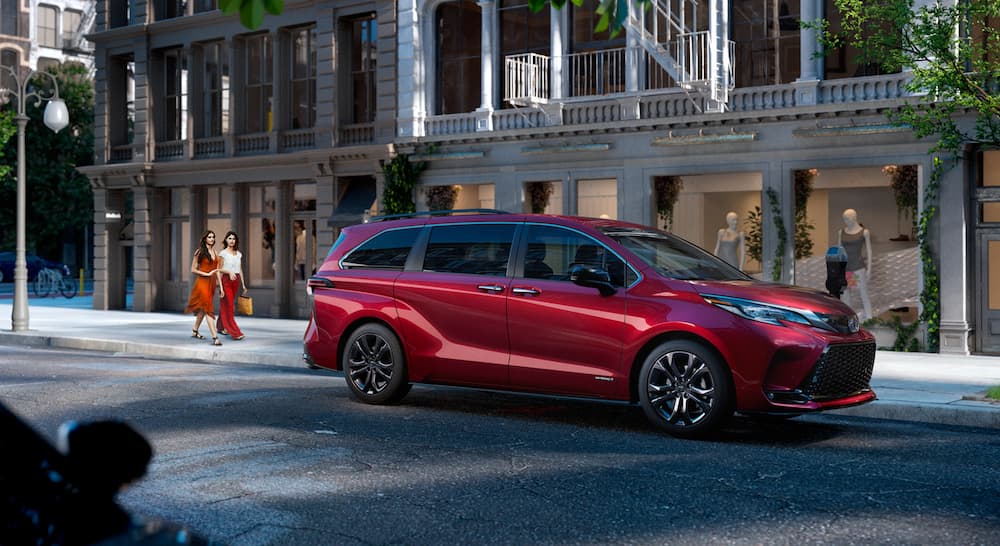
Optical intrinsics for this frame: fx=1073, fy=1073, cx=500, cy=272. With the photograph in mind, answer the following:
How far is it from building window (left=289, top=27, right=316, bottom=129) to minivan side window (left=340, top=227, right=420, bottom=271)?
16.5m

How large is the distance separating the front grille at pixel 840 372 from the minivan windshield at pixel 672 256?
1.17 meters

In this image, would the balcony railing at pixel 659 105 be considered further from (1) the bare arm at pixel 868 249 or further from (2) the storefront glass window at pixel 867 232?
(1) the bare arm at pixel 868 249

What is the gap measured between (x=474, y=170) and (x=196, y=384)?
12140 millimetres

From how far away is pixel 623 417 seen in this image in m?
9.62

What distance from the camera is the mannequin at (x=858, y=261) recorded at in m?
18.1

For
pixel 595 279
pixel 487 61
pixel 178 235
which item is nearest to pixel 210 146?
pixel 178 235

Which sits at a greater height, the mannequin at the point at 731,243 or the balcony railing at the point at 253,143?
the balcony railing at the point at 253,143

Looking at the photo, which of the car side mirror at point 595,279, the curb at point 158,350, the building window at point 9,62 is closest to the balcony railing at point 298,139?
the curb at point 158,350

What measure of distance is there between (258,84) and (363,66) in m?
3.66

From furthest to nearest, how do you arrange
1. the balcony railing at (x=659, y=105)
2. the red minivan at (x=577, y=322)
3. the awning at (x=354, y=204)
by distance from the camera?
the awning at (x=354, y=204) → the balcony railing at (x=659, y=105) → the red minivan at (x=577, y=322)

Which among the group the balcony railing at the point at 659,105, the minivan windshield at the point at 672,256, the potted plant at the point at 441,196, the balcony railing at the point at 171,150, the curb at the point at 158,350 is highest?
the balcony railing at the point at 171,150

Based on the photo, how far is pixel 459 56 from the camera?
2383cm

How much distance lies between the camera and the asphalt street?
543 cm

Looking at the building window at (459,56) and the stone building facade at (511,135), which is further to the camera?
the building window at (459,56)
